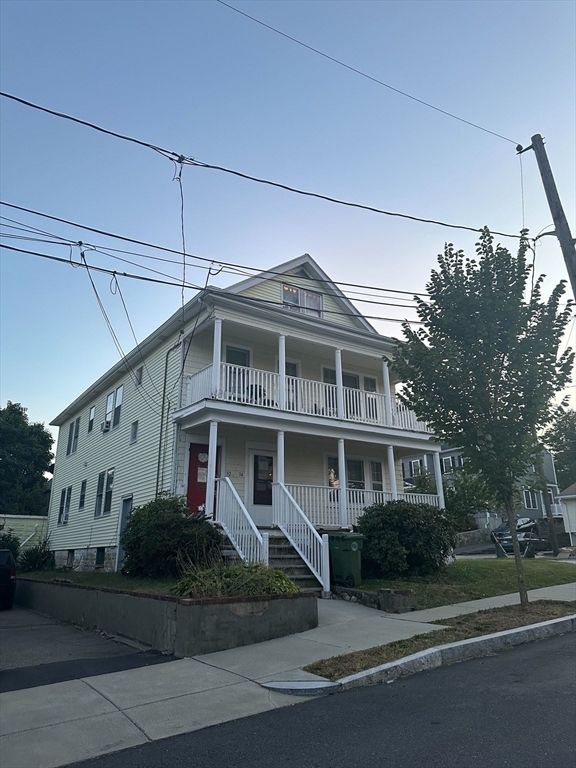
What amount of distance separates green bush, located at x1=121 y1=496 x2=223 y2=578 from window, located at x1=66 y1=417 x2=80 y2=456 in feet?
46.5

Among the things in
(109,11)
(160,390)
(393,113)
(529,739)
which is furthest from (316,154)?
(529,739)

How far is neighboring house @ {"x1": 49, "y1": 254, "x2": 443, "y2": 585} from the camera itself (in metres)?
14.1

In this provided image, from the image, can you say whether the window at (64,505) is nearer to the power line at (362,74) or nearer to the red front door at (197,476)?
the red front door at (197,476)

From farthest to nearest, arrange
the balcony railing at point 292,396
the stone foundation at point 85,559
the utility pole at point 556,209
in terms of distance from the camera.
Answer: the stone foundation at point 85,559 < the balcony railing at point 292,396 < the utility pole at point 556,209

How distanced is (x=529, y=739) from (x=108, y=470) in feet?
58.4

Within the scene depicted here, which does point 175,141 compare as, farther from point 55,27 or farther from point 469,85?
point 469,85

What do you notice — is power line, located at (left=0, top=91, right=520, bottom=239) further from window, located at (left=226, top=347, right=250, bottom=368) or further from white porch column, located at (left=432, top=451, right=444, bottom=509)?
white porch column, located at (left=432, top=451, right=444, bottom=509)

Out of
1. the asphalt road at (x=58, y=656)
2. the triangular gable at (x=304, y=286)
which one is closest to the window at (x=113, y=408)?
the triangular gable at (x=304, y=286)

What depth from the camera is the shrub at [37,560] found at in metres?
23.4

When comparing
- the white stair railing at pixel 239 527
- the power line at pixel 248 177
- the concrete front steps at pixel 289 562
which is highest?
the power line at pixel 248 177

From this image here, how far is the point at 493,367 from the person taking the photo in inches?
390

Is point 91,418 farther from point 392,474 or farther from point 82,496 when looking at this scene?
point 392,474

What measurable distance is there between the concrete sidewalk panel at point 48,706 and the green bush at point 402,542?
24.9 ft

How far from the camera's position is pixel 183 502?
1302 centimetres
